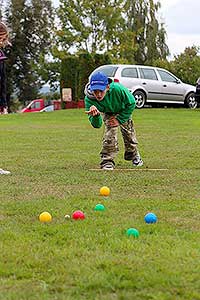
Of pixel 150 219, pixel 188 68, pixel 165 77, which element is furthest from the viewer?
pixel 188 68

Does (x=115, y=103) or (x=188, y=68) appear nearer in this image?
(x=115, y=103)

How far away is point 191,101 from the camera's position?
78.0 ft

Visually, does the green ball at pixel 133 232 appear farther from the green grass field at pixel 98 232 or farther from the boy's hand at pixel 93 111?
the boy's hand at pixel 93 111

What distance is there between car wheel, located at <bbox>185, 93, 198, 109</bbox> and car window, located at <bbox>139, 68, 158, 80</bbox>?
187 cm

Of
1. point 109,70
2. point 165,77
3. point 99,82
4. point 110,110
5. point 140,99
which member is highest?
point 99,82

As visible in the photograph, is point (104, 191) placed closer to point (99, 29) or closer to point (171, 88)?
point (171, 88)

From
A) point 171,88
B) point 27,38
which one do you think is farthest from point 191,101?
point 27,38

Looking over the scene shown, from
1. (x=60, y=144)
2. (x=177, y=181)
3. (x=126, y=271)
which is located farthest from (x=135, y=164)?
(x=126, y=271)

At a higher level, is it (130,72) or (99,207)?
(130,72)

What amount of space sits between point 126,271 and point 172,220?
135cm

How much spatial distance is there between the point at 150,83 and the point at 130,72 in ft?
3.02

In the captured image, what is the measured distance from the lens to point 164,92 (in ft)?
74.4

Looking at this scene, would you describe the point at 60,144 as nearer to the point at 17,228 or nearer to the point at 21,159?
the point at 21,159

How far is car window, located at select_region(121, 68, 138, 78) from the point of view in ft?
69.6
